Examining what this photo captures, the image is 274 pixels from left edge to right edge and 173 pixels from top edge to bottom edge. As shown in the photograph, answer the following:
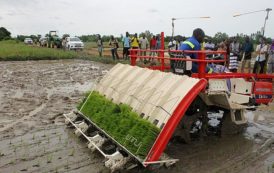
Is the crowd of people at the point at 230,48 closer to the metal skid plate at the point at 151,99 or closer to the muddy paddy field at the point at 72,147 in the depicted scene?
the metal skid plate at the point at 151,99

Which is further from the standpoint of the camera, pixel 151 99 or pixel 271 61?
pixel 271 61

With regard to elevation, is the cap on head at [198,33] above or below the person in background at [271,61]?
above

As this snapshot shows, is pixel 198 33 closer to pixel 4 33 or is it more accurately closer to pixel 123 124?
pixel 123 124

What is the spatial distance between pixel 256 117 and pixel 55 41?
38669mm

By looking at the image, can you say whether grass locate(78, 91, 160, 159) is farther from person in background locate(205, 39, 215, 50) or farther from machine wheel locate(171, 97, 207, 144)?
person in background locate(205, 39, 215, 50)

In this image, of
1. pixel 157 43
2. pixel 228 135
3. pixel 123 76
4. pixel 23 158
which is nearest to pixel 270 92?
pixel 228 135

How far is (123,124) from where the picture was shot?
612cm

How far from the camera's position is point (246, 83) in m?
7.40

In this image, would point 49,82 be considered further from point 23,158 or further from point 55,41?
point 55,41

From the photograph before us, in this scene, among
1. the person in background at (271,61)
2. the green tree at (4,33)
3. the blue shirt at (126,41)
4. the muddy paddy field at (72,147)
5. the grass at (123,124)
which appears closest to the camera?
the grass at (123,124)

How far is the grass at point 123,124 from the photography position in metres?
5.45

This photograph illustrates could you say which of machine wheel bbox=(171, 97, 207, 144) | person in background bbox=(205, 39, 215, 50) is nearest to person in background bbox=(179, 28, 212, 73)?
machine wheel bbox=(171, 97, 207, 144)

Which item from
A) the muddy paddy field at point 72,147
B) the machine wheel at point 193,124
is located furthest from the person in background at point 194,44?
the muddy paddy field at point 72,147

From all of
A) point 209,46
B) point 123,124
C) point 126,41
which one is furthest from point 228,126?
point 126,41
